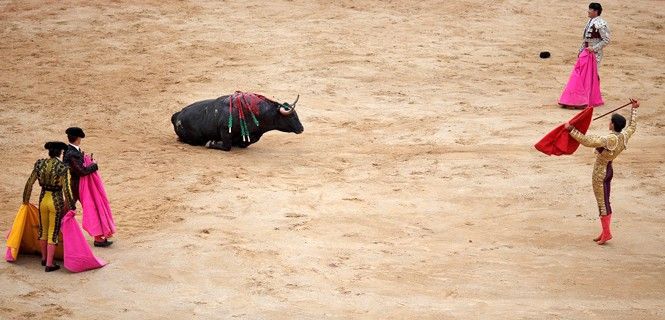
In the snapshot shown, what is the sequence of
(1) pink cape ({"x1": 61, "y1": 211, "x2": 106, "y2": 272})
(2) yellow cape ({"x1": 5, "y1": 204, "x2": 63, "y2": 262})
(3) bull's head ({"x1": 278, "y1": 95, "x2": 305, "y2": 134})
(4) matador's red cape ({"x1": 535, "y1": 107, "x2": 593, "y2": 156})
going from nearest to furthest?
(1) pink cape ({"x1": 61, "y1": 211, "x2": 106, "y2": 272}) < (2) yellow cape ({"x1": 5, "y1": 204, "x2": 63, "y2": 262}) < (4) matador's red cape ({"x1": 535, "y1": 107, "x2": 593, "y2": 156}) < (3) bull's head ({"x1": 278, "y1": 95, "x2": 305, "y2": 134})

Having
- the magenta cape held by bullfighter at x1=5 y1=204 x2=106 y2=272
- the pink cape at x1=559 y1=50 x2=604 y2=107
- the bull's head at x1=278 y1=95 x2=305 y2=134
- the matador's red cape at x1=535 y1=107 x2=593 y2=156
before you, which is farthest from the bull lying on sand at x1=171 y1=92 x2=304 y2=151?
the pink cape at x1=559 y1=50 x2=604 y2=107

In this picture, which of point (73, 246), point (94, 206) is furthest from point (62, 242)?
point (94, 206)

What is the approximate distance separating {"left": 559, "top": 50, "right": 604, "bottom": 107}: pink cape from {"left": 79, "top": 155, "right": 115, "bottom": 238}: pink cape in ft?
25.7

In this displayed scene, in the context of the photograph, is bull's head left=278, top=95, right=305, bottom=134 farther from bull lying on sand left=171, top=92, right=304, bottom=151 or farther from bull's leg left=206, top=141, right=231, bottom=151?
bull's leg left=206, top=141, right=231, bottom=151

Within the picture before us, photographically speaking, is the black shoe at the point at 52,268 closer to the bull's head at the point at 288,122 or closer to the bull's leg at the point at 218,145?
Result: the bull's leg at the point at 218,145

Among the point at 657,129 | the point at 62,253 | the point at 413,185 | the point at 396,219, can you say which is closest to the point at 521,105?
the point at 657,129

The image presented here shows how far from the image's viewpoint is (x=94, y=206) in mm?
10062

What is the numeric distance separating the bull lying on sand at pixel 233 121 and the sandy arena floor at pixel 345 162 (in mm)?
245

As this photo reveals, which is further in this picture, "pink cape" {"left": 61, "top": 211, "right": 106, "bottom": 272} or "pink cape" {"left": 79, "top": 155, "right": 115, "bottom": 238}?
"pink cape" {"left": 79, "top": 155, "right": 115, "bottom": 238}

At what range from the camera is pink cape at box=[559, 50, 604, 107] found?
50.9 ft

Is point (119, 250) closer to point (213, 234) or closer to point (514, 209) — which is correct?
point (213, 234)

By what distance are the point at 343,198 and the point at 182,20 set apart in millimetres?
8517

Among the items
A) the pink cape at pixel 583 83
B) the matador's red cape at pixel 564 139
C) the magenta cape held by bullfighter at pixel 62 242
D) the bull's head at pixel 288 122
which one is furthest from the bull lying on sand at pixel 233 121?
the pink cape at pixel 583 83

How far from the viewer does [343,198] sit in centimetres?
1181
